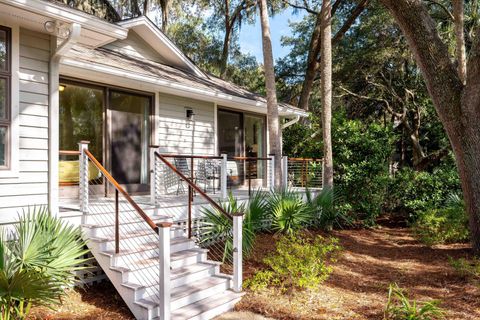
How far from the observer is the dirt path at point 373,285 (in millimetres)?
4504

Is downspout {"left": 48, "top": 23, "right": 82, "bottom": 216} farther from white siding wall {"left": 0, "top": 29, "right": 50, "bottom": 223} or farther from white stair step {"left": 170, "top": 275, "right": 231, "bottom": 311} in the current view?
white stair step {"left": 170, "top": 275, "right": 231, "bottom": 311}

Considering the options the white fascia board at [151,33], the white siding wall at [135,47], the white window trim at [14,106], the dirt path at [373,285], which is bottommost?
the dirt path at [373,285]

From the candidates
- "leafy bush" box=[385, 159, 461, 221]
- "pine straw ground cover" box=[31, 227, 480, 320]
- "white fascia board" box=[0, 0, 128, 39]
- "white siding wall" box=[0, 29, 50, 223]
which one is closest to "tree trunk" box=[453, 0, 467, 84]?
"leafy bush" box=[385, 159, 461, 221]

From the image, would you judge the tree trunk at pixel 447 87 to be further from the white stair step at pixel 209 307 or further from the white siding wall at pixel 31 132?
the white siding wall at pixel 31 132

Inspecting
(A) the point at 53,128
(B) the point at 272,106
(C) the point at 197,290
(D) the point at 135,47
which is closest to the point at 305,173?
(B) the point at 272,106

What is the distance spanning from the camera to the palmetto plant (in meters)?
3.46

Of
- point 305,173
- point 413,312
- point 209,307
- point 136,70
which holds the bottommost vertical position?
point 209,307

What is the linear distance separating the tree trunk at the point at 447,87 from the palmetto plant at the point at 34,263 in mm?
6444

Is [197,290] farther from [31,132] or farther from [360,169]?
[360,169]

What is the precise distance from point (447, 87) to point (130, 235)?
599cm

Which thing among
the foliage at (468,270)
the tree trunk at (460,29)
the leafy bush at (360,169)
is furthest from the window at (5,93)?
the tree trunk at (460,29)

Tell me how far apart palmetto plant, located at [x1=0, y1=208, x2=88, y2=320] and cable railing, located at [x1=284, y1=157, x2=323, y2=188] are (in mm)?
Answer: 7901

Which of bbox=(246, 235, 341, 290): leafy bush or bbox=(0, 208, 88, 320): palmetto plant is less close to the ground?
bbox=(0, 208, 88, 320): palmetto plant

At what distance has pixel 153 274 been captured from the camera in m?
4.62
